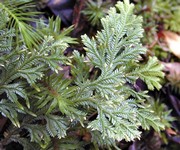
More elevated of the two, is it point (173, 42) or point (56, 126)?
point (56, 126)

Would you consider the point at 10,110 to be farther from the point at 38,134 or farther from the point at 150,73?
the point at 150,73

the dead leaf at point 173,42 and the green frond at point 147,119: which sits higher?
the green frond at point 147,119

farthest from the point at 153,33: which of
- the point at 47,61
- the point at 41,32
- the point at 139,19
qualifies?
the point at 47,61

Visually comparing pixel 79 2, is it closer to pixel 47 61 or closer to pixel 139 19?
pixel 139 19

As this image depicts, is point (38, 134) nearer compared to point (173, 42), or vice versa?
point (38, 134)

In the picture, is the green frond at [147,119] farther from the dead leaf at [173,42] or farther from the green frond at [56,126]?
the dead leaf at [173,42]

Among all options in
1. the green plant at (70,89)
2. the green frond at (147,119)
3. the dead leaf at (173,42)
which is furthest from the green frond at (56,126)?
the dead leaf at (173,42)

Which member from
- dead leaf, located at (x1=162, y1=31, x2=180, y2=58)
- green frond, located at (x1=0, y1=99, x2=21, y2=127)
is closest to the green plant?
green frond, located at (x1=0, y1=99, x2=21, y2=127)

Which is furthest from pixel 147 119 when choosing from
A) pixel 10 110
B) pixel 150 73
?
pixel 10 110

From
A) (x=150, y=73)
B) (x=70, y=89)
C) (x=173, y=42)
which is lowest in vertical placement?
(x=173, y=42)
